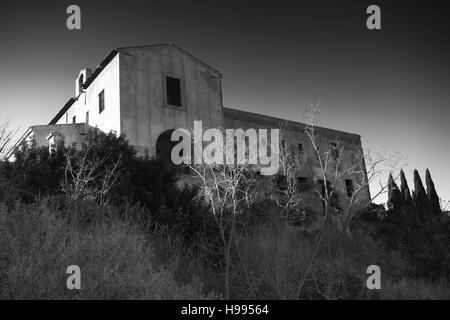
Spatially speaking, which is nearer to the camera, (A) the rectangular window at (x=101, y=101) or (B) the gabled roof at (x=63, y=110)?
(A) the rectangular window at (x=101, y=101)

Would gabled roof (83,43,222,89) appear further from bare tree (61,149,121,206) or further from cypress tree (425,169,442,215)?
cypress tree (425,169,442,215)

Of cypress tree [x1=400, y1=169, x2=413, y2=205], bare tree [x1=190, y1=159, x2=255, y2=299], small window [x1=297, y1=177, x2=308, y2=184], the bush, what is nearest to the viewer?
the bush

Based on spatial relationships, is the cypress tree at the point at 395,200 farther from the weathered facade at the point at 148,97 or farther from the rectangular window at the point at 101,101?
the rectangular window at the point at 101,101

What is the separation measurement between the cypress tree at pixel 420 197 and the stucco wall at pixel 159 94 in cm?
1780

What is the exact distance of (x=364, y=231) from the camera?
67.7ft

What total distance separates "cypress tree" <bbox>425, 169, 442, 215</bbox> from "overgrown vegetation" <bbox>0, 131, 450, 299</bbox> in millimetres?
12216

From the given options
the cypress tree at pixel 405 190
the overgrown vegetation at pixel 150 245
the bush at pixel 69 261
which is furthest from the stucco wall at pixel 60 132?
the cypress tree at pixel 405 190

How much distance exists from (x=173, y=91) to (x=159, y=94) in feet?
2.92

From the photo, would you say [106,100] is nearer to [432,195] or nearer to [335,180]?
[335,180]

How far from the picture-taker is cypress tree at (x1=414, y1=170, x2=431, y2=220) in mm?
28750

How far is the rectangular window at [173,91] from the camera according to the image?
61.0ft

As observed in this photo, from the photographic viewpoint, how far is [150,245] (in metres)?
9.94

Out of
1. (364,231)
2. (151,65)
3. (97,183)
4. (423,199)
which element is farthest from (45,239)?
(423,199)

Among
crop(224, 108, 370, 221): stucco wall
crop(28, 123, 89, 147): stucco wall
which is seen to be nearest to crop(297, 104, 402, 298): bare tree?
crop(224, 108, 370, 221): stucco wall
